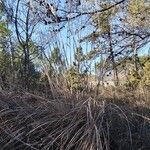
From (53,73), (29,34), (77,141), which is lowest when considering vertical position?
(77,141)

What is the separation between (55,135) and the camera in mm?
5055

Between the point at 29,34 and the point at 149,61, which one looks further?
the point at 149,61

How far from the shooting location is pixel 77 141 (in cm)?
495

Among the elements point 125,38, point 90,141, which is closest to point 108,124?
point 90,141

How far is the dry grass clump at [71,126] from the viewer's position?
16.3 feet

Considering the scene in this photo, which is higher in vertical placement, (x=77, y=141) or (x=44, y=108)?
(x=44, y=108)

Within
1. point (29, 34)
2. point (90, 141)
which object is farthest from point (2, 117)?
point (29, 34)

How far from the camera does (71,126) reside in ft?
16.7

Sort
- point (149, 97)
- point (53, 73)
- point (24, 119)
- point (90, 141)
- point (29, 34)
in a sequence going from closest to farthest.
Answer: point (90, 141), point (24, 119), point (53, 73), point (149, 97), point (29, 34)

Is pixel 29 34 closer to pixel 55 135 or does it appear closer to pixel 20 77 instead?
pixel 20 77

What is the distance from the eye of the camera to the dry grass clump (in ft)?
16.3

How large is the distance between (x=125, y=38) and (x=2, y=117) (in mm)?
8238

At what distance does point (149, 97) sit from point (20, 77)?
1.98 m

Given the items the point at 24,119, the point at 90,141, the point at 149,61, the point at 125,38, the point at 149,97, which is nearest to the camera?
the point at 90,141
